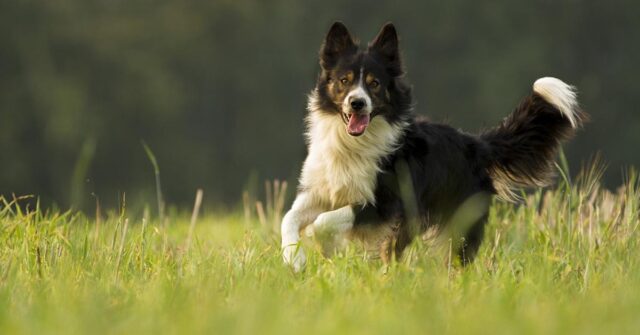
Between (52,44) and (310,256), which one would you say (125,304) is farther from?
(52,44)

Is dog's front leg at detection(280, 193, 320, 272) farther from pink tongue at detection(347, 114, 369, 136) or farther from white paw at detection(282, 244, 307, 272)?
pink tongue at detection(347, 114, 369, 136)

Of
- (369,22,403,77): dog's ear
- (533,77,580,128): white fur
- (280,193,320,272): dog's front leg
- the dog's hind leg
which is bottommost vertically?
the dog's hind leg

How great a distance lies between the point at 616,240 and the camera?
5.64m

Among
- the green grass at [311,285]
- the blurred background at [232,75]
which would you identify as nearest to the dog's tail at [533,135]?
the green grass at [311,285]

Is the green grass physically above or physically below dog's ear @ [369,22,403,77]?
below

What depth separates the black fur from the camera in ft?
19.5

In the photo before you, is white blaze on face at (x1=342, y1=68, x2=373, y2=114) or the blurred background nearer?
white blaze on face at (x1=342, y1=68, x2=373, y2=114)

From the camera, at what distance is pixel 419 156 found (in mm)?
6168

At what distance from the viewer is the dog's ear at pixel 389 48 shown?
6.19 metres

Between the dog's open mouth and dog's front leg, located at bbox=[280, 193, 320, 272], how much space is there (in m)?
0.42

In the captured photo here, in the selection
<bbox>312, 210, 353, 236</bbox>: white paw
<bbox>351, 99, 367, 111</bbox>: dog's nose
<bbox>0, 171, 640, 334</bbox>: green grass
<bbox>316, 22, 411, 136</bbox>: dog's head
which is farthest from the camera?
<bbox>316, 22, 411, 136</bbox>: dog's head

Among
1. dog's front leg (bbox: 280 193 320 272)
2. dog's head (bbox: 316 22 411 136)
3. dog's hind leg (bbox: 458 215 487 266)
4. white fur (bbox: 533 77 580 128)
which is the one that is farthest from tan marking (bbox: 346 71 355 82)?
white fur (bbox: 533 77 580 128)

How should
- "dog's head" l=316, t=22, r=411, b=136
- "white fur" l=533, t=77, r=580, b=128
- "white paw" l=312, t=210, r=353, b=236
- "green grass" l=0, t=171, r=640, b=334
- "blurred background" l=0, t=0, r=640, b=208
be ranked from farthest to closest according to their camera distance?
"blurred background" l=0, t=0, r=640, b=208 < "white fur" l=533, t=77, r=580, b=128 < "dog's head" l=316, t=22, r=411, b=136 < "white paw" l=312, t=210, r=353, b=236 < "green grass" l=0, t=171, r=640, b=334

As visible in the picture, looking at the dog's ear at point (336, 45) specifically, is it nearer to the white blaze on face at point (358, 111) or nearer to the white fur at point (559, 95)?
the white blaze on face at point (358, 111)
